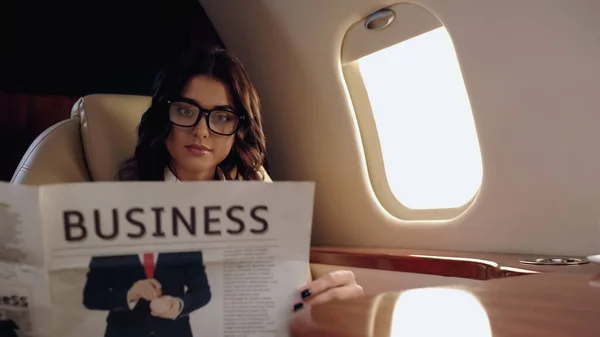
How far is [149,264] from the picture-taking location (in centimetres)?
57

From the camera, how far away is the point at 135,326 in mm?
571

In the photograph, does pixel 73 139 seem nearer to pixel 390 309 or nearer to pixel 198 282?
pixel 198 282

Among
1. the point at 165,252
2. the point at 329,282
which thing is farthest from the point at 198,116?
the point at 165,252

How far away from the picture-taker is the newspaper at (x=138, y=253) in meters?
0.56

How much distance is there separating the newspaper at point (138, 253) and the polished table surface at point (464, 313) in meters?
0.10

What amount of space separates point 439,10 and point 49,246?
3.27 ft

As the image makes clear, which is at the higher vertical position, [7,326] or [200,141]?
[200,141]

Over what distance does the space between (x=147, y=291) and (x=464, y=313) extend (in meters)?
0.33

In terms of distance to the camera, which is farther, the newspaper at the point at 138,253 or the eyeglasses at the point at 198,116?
the eyeglasses at the point at 198,116

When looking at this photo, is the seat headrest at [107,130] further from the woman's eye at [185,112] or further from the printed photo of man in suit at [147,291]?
the printed photo of man in suit at [147,291]

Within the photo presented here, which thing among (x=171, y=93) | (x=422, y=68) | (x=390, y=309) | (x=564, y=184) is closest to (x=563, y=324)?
(x=390, y=309)

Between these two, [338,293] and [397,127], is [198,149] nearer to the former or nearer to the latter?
[338,293]

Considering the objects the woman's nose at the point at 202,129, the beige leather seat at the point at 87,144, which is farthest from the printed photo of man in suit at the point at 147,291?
the beige leather seat at the point at 87,144

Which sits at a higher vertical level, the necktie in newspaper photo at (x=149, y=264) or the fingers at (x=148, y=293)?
the necktie in newspaper photo at (x=149, y=264)
